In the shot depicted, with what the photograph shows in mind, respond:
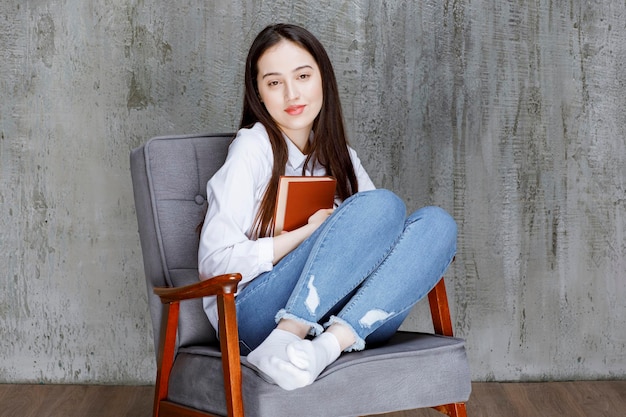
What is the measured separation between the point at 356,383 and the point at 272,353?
8.3 inches

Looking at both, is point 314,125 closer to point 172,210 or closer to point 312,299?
point 172,210

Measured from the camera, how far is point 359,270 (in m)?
1.82

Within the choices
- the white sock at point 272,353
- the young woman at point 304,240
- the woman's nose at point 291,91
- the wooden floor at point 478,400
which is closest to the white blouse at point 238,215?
the young woman at point 304,240

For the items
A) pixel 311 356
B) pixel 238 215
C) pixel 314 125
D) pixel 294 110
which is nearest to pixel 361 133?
pixel 314 125

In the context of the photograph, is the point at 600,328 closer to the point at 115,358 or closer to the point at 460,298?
the point at 460,298

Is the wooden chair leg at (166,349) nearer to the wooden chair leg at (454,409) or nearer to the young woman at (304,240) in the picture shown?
the young woman at (304,240)

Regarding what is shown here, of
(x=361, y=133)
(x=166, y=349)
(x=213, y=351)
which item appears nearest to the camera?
(x=213, y=351)

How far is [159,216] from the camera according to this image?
223cm

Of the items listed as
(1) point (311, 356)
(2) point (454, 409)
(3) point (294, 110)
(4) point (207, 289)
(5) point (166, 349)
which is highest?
(3) point (294, 110)

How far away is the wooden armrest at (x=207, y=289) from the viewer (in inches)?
66.9

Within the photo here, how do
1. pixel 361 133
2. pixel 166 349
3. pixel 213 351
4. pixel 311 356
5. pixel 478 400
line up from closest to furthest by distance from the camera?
pixel 311 356
pixel 213 351
pixel 166 349
pixel 478 400
pixel 361 133

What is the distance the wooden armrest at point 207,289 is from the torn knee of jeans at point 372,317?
11.5 inches

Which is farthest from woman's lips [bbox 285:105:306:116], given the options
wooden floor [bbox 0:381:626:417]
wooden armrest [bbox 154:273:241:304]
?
wooden floor [bbox 0:381:626:417]

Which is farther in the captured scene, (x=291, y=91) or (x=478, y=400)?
(x=478, y=400)
